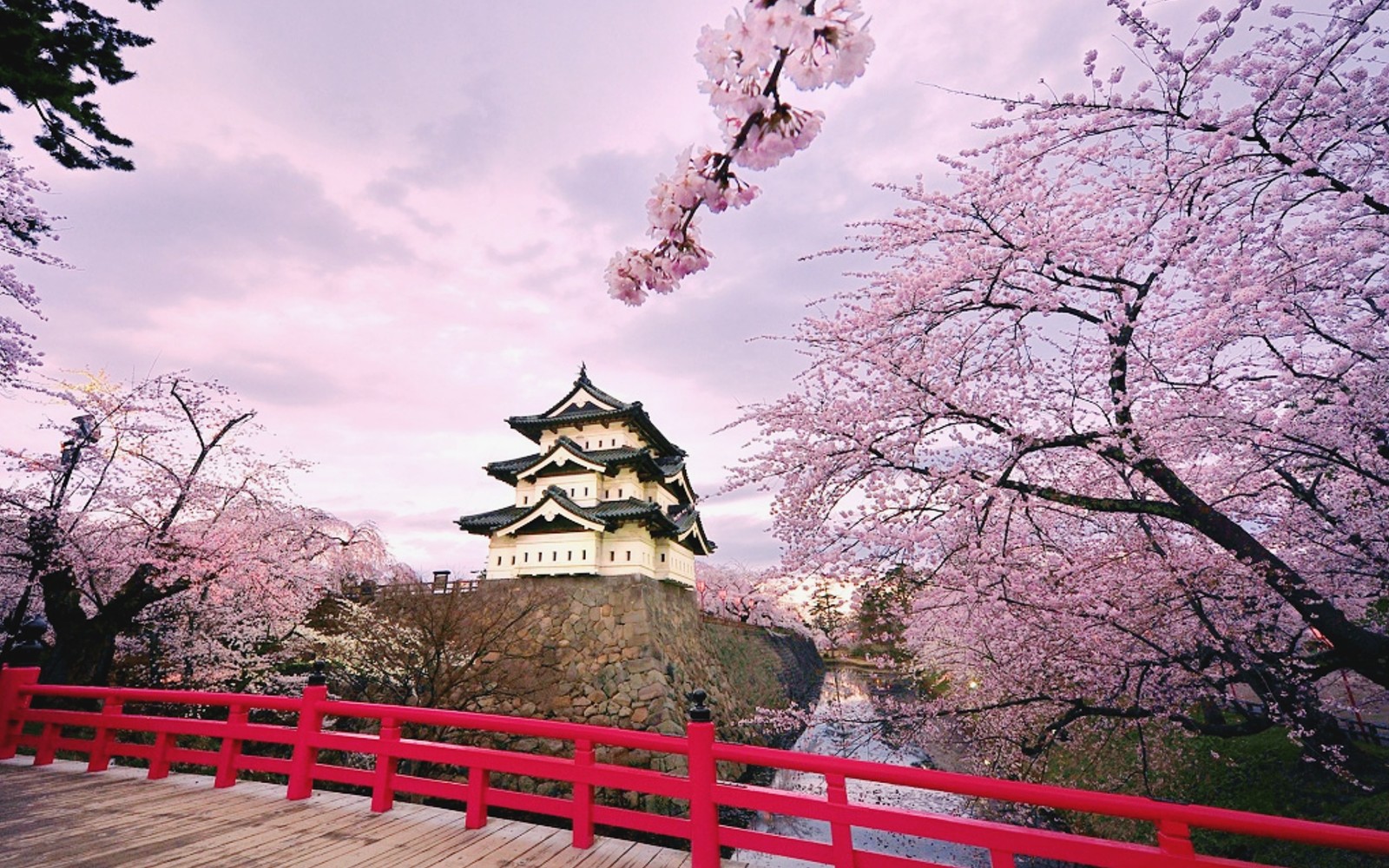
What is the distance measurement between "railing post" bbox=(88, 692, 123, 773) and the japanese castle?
11723 millimetres

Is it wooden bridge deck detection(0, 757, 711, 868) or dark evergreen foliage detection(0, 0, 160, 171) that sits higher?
dark evergreen foliage detection(0, 0, 160, 171)

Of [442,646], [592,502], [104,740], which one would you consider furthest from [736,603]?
[104,740]

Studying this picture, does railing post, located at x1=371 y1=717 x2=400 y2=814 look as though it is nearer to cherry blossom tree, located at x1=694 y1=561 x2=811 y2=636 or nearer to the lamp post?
the lamp post

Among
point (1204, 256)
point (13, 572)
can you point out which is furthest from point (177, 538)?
point (1204, 256)

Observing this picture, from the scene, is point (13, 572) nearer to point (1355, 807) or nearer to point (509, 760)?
point (509, 760)

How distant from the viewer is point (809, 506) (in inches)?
248

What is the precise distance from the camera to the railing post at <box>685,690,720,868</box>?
3188 mm

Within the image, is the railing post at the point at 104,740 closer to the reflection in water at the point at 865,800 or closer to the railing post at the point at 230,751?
the railing post at the point at 230,751

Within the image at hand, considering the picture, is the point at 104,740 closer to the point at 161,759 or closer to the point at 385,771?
the point at 161,759

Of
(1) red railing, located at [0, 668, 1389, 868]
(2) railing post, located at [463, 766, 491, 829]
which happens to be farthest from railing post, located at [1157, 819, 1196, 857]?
(2) railing post, located at [463, 766, 491, 829]

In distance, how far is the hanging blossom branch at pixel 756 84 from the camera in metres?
1.73

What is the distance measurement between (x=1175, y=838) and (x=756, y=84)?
149 inches

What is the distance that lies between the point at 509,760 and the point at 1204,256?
24.4 feet

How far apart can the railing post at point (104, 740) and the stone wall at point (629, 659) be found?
8.96 meters
